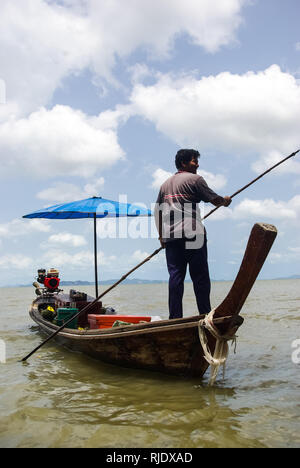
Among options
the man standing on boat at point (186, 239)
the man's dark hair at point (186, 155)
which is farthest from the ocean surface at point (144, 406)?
the man's dark hair at point (186, 155)

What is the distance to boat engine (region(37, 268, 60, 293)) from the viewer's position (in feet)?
33.8

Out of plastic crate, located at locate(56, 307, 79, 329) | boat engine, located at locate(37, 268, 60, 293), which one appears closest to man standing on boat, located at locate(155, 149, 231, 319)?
plastic crate, located at locate(56, 307, 79, 329)

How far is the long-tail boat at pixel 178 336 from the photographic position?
11.4 feet

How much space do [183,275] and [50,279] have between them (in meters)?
6.61

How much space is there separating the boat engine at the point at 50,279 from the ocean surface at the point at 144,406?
433 centimetres

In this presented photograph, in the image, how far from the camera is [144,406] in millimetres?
3580

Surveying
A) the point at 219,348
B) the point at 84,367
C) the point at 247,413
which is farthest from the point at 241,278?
the point at 84,367

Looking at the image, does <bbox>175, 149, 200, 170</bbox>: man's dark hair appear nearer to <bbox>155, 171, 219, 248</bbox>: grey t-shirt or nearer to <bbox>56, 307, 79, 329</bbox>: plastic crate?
<bbox>155, 171, 219, 248</bbox>: grey t-shirt

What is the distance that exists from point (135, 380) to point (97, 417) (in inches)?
48.6

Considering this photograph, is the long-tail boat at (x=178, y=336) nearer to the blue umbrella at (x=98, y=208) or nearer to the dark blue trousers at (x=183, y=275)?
the dark blue trousers at (x=183, y=275)

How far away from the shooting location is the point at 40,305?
9.48m

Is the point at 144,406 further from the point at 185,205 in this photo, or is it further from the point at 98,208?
the point at 98,208
